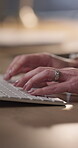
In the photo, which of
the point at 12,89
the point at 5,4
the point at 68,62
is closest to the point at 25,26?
the point at 5,4

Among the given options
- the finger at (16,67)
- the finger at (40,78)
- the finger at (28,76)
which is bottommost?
the finger at (40,78)

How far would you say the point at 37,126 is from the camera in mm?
852

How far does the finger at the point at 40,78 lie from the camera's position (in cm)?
113

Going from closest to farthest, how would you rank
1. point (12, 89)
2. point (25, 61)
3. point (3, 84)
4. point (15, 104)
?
point (15, 104), point (12, 89), point (3, 84), point (25, 61)

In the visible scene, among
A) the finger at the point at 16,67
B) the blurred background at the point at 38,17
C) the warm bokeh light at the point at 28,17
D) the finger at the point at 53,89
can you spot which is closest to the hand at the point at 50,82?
the finger at the point at 53,89

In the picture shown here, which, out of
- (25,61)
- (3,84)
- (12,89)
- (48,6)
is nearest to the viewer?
(12,89)

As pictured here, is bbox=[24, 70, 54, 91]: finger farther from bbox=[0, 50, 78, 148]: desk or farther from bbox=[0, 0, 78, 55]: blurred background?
bbox=[0, 0, 78, 55]: blurred background

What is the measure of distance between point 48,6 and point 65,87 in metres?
4.04

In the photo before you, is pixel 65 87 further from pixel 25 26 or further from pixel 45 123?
pixel 25 26

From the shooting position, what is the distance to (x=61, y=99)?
1.09 meters

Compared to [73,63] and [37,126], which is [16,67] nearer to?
[73,63]

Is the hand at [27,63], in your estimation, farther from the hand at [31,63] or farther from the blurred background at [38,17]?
the blurred background at [38,17]

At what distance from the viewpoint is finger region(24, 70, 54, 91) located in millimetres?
1126

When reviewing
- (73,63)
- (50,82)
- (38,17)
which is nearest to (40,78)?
(50,82)
